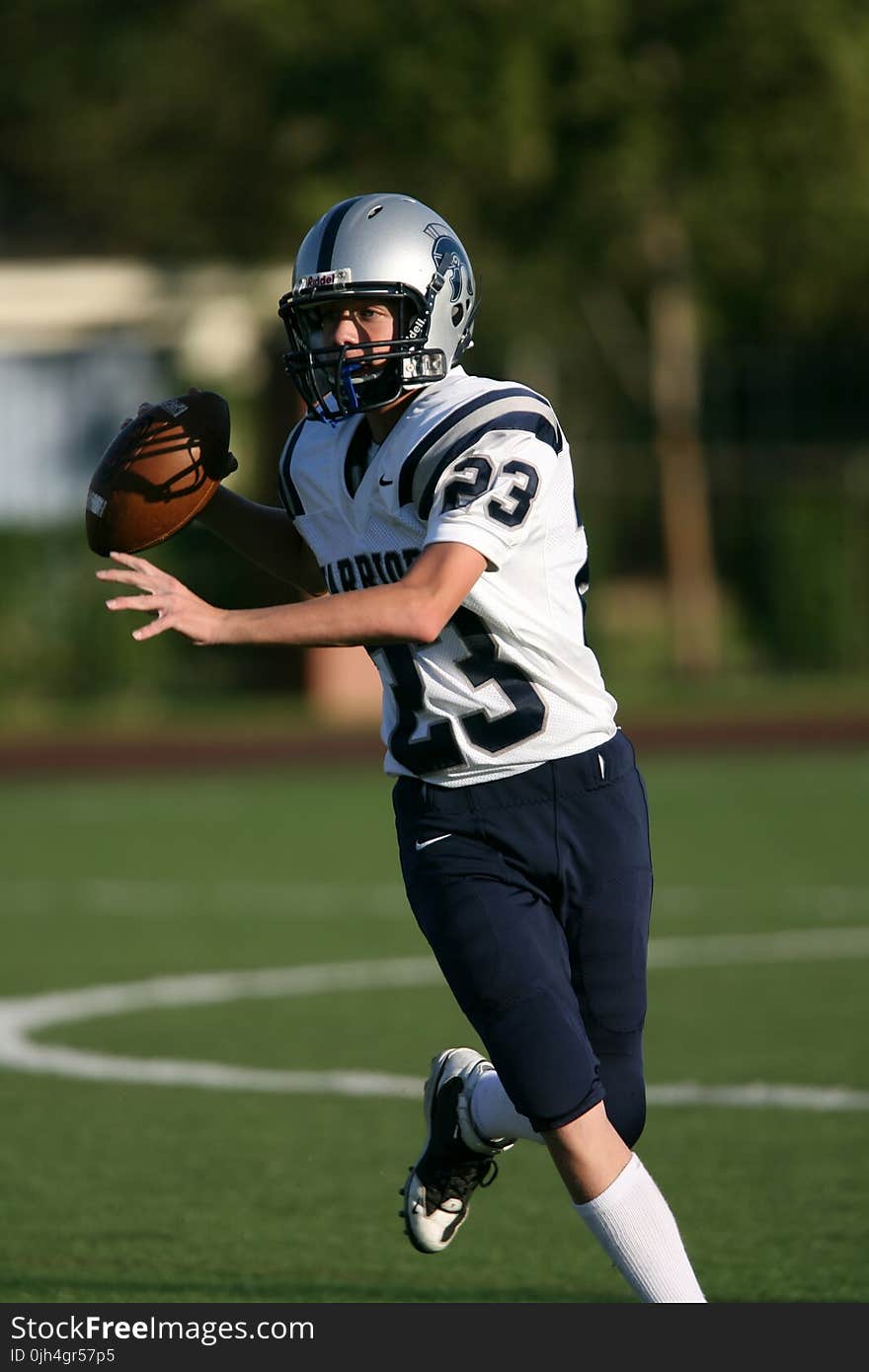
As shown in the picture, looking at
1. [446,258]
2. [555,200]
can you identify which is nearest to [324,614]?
[446,258]

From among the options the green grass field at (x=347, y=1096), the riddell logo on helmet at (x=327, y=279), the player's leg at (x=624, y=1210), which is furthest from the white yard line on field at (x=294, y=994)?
the riddell logo on helmet at (x=327, y=279)

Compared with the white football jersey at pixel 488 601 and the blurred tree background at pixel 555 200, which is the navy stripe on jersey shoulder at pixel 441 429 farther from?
the blurred tree background at pixel 555 200

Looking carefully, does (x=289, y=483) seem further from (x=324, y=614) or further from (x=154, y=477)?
(x=324, y=614)

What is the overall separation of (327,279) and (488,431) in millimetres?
478

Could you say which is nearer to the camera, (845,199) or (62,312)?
(845,199)

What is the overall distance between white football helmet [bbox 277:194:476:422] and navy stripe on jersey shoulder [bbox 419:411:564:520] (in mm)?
258

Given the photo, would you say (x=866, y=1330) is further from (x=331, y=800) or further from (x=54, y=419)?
(x=54, y=419)

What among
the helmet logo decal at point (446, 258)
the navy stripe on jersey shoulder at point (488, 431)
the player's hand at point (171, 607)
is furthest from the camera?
the helmet logo decal at point (446, 258)

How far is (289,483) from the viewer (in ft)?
16.6

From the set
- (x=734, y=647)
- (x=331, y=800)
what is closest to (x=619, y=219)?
(x=734, y=647)

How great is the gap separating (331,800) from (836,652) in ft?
37.3

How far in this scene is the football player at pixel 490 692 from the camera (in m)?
4.41

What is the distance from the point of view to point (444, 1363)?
4.17 metres

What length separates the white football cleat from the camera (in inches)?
203
